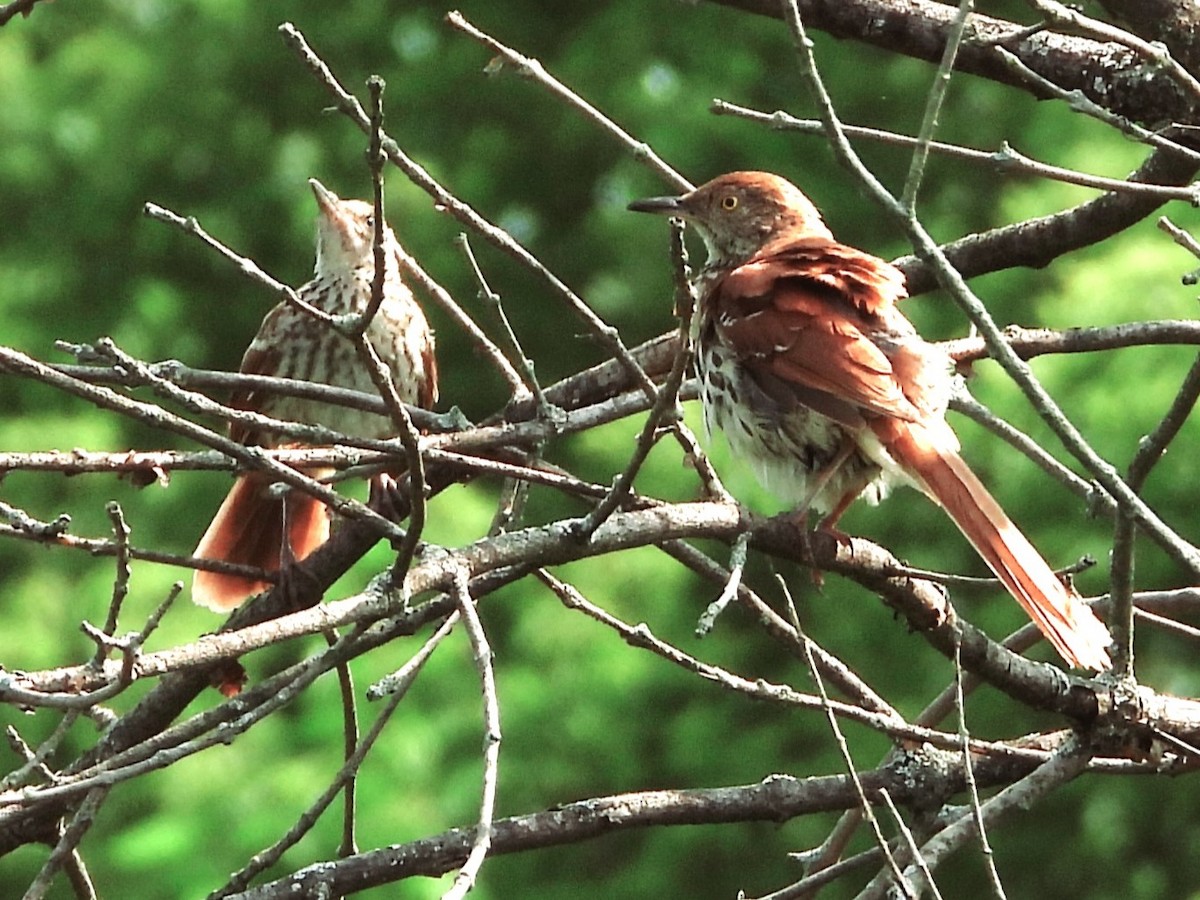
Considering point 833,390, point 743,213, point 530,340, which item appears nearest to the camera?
point 833,390

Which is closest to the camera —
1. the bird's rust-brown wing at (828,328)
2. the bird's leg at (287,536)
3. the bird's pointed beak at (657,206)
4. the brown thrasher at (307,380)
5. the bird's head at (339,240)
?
the bird's rust-brown wing at (828,328)

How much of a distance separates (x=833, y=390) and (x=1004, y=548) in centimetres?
52

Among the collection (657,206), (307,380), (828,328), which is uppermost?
(307,380)

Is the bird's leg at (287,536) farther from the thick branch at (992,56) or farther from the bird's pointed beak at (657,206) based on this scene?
the thick branch at (992,56)

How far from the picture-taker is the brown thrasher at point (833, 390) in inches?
147

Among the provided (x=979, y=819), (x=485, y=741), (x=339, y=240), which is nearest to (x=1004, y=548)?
(x=979, y=819)

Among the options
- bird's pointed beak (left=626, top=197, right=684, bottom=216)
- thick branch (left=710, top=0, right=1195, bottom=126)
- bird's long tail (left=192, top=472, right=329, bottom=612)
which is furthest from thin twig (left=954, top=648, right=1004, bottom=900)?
bird's long tail (left=192, top=472, right=329, bottom=612)

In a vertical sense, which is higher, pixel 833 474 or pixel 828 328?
pixel 828 328

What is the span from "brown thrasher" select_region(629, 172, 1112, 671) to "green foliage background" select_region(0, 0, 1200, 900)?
0.92 meters

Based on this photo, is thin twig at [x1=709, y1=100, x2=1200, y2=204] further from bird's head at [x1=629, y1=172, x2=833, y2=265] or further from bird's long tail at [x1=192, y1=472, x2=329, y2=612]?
bird's long tail at [x1=192, y1=472, x2=329, y2=612]

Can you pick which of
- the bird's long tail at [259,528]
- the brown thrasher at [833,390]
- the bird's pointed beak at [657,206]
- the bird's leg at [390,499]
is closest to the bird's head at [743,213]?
the bird's pointed beak at [657,206]

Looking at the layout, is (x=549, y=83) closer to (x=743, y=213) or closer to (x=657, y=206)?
(x=657, y=206)

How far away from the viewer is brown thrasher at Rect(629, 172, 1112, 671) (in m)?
3.74

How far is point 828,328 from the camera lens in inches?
159
